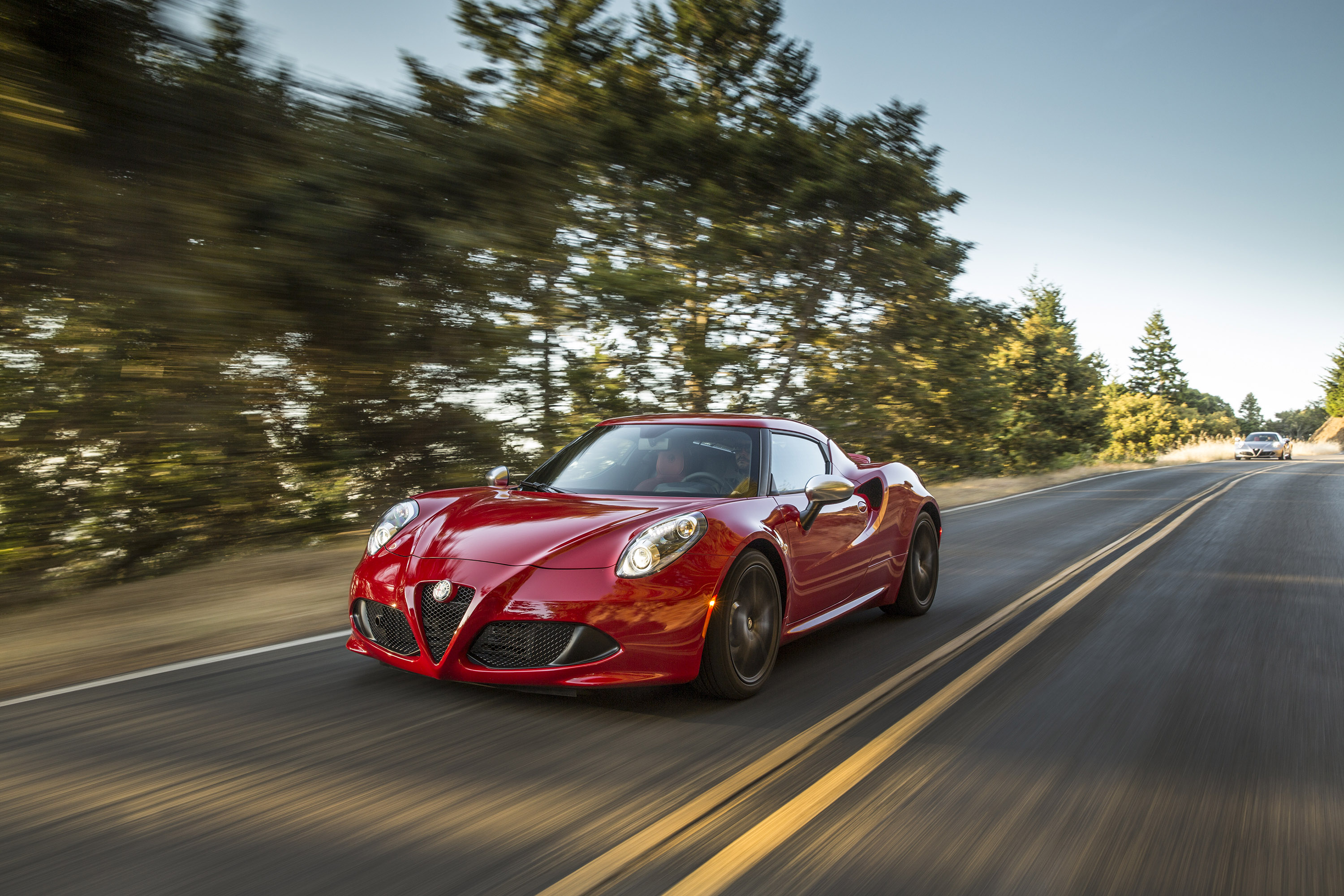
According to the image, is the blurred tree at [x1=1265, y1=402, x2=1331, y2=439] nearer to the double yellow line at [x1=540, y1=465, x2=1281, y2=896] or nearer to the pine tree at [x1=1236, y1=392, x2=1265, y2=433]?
the pine tree at [x1=1236, y1=392, x2=1265, y2=433]

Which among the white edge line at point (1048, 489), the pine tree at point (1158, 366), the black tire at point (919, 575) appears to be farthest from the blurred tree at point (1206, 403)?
the black tire at point (919, 575)

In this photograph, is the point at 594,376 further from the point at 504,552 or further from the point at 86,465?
the point at 504,552

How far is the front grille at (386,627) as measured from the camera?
4223mm

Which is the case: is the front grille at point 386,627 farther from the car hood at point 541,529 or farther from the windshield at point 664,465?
the windshield at point 664,465

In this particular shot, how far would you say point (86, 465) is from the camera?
7.16 m

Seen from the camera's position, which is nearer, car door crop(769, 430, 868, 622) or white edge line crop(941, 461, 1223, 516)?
car door crop(769, 430, 868, 622)

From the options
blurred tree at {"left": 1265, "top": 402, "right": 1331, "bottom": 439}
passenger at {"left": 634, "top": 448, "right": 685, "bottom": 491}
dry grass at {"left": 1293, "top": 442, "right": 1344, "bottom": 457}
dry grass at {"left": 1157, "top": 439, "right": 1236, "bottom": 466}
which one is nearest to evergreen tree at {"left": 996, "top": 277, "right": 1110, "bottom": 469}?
dry grass at {"left": 1157, "top": 439, "right": 1236, "bottom": 466}

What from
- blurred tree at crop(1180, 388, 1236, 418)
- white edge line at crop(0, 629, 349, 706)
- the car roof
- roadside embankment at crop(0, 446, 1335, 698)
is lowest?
white edge line at crop(0, 629, 349, 706)

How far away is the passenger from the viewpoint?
17.0 feet

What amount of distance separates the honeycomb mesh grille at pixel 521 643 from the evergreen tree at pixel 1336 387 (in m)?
98.6

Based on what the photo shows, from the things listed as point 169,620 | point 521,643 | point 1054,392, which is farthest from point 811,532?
point 1054,392

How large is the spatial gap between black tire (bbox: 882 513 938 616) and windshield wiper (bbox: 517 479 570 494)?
2511mm

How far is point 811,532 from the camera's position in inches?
208

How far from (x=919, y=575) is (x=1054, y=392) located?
29470mm
